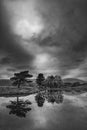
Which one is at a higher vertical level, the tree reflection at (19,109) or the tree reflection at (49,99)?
the tree reflection at (49,99)

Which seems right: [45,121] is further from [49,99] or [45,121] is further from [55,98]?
[55,98]

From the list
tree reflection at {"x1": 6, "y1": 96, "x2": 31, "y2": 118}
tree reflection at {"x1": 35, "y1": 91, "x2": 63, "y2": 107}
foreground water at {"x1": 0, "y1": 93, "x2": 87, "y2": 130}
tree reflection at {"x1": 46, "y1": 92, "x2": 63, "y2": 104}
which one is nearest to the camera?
foreground water at {"x1": 0, "y1": 93, "x2": 87, "y2": 130}

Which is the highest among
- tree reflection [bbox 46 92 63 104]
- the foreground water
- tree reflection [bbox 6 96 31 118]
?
tree reflection [bbox 46 92 63 104]

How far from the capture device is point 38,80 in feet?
375

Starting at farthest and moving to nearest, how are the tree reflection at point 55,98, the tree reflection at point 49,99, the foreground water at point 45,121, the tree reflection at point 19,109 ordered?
1. the tree reflection at point 55,98
2. the tree reflection at point 49,99
3. the tree reflection at point 19,109
4. the foreground water at point 45,121

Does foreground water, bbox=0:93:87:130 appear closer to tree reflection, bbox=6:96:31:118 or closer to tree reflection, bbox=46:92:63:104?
tree reflection, bbox=6:96:31:118

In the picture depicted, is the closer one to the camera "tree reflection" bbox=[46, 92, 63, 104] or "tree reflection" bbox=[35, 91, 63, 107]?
"tree reflection" bbox=[35, 91, 63, 107]

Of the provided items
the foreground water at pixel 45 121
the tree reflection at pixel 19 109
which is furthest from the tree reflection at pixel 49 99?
the foreground water at pixel 45 121

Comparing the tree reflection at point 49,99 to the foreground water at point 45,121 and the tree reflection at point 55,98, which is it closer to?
the tree reflection at point 55,98

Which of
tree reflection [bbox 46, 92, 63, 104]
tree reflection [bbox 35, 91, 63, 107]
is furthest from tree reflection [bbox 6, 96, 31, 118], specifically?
tree reflection [bbox 46, 92, 63, 104]

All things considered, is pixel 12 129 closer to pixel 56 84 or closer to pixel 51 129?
pixel 51 129

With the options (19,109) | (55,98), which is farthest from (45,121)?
(55,98)

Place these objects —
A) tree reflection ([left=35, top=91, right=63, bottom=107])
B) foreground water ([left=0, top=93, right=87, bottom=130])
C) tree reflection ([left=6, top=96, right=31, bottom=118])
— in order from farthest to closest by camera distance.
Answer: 1. tree reflection ([left=35, top=91, right=63, bottom=107])
2. tree reflection ([left=6, top=96, right=31, bottom=118])
3. foreground water ([left=0, top=93, right=87, bottom=130])

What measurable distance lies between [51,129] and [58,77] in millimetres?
118438
